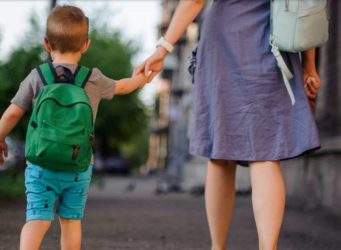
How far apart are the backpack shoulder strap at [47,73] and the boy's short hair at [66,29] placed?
0.10 m

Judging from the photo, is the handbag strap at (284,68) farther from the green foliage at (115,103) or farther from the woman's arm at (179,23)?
the green foliage at (115,103)

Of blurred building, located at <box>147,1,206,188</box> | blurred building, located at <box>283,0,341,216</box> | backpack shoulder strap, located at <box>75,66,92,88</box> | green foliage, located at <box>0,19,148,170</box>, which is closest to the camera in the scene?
backpack shoulder strap, located at <box>75,66,92,88</box>

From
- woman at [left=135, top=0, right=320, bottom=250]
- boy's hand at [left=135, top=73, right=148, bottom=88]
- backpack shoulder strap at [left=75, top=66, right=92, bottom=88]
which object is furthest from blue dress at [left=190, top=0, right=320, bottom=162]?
backpack shoulder strap at [left=75, top=66, right=92, bottom=88]

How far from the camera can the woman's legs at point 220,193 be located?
3.87 meters

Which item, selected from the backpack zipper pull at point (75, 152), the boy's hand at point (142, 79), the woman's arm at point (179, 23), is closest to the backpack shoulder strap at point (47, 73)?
the backpack zipper pull at point (75, 152)

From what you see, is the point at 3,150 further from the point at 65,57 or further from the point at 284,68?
the point at 284,68

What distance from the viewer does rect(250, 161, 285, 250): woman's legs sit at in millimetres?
3508

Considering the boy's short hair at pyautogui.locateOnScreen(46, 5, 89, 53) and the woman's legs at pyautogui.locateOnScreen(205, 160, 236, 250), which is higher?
the boy's short hair at pyautogui.locateOnScreen(46, 5, 89, 53)

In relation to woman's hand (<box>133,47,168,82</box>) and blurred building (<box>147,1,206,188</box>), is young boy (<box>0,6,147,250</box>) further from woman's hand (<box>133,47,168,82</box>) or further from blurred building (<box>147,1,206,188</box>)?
blurred building (<box>147,1,206,188</box>)

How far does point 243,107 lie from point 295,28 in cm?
45

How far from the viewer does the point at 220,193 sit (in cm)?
389

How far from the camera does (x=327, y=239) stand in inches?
222

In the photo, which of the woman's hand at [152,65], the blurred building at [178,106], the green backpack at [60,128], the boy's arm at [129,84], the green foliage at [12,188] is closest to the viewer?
the green backpack at [60,128]

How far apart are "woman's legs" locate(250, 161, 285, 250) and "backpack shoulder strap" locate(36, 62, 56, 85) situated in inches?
42.4
